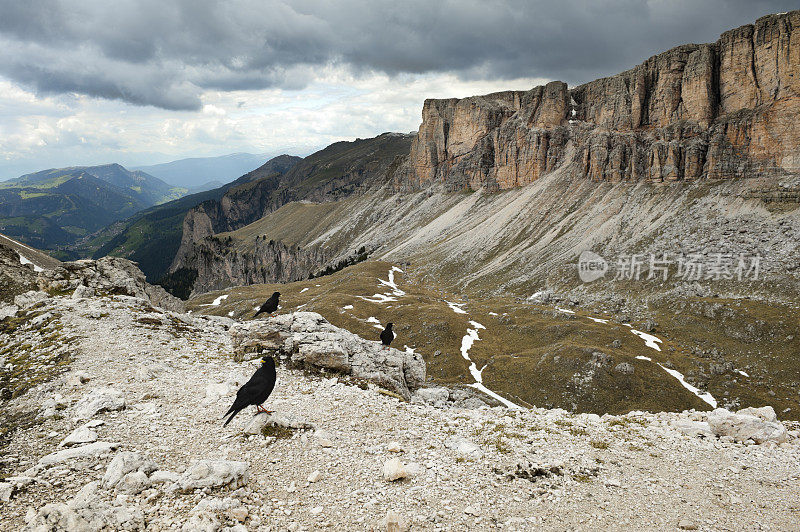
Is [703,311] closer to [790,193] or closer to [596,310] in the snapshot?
[596,310]

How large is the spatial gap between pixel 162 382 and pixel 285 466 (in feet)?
31.1

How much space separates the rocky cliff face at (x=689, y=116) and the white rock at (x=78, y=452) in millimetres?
143837

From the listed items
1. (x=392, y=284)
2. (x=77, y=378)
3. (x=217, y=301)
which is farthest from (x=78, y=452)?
(x=217, y=301)

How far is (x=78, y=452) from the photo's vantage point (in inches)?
465

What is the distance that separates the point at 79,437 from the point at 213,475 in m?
5.69

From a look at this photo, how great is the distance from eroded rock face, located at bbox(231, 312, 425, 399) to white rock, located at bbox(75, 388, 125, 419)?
703 centimetres

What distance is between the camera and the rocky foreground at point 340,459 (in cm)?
1015

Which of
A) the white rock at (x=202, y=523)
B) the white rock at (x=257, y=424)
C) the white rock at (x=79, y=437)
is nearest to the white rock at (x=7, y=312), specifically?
the white rock at (x=79, y=437)

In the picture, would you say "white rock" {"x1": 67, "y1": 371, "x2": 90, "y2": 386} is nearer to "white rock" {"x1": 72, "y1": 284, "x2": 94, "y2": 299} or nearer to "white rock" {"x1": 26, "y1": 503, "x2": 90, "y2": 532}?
"white rock" {"x1": 26, "y1": 503, "x2": 90, "y2": 532}

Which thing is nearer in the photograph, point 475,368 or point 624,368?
point 624,368

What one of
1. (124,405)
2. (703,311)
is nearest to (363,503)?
(124,405)

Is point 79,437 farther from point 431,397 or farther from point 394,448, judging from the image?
point 431,397

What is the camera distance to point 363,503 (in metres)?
10.8

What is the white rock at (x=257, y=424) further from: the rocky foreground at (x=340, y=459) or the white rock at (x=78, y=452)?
the white rock at (x=78, y=452)
